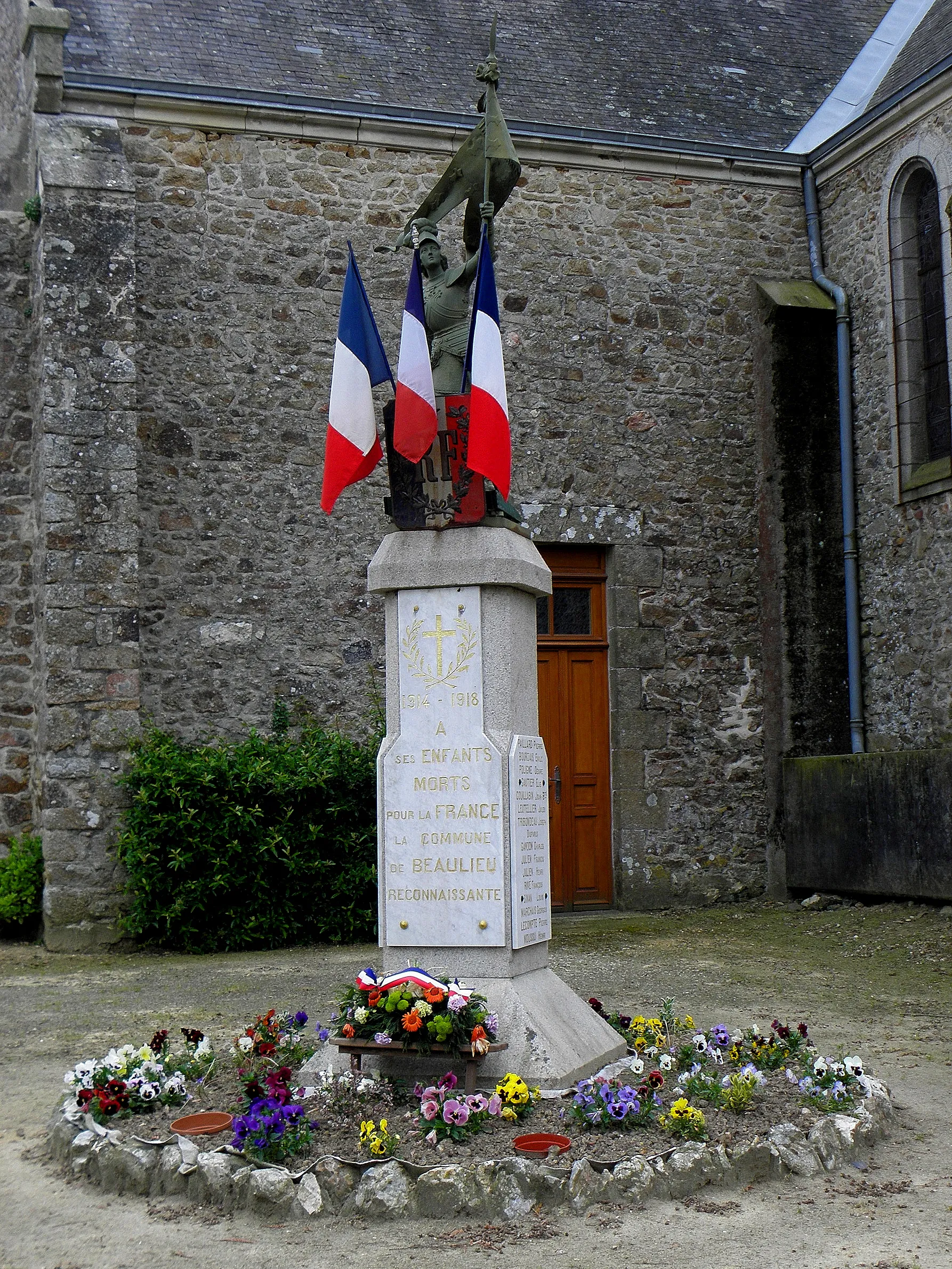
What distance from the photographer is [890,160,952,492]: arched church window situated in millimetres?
10461

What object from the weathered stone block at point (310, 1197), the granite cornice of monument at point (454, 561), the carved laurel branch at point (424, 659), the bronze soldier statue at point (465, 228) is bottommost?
the weathered stone block at point (310, 1197)

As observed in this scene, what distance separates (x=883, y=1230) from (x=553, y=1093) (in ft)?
4.17

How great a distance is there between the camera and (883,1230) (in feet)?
12.0

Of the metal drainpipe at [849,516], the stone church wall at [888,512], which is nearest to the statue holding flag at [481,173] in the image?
the stone church wall at [888,512]

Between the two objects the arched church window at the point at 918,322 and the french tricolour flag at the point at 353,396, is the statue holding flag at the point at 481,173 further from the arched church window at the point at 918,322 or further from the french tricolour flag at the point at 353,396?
the arched church window at the point at 918,322

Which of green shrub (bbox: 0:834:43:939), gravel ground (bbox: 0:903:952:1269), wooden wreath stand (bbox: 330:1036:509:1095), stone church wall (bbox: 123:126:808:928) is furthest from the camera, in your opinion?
stone church wall (bbox: 123:126:808:928)

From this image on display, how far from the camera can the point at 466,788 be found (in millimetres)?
5078

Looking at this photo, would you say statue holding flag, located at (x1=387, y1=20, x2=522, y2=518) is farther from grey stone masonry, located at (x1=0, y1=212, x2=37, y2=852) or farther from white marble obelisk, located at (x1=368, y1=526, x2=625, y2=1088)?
grey stone masonry, located at (x1=0, y1=212, x2=37, y2=852)

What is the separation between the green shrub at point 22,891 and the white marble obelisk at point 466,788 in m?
4.75

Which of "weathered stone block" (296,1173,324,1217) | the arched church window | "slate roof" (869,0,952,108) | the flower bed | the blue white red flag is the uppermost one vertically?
"slate roof" (869,0,952,108)

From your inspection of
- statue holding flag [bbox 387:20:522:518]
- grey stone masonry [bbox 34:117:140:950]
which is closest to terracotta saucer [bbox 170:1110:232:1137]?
statue holding flag [bbox 387:20:522:518]

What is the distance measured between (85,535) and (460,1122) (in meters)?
5.85

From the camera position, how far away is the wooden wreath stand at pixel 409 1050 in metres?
4.54

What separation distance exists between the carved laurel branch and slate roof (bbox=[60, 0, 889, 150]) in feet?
21.1
